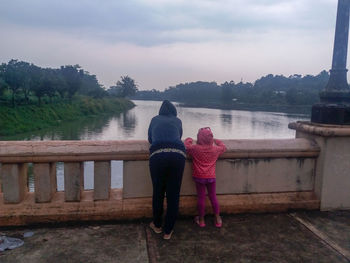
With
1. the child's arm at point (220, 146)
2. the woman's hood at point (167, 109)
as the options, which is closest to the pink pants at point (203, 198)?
the child's arm at point (220, 146)

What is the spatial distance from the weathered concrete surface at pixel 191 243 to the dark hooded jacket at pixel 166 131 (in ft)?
2.90

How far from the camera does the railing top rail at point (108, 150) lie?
3248 millimetres

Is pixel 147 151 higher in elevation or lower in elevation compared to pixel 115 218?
higher

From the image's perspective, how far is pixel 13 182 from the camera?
10.8ft

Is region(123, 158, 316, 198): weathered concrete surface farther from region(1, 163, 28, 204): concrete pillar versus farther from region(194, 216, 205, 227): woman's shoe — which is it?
region(1, 163, 28, 204): concrete pillar

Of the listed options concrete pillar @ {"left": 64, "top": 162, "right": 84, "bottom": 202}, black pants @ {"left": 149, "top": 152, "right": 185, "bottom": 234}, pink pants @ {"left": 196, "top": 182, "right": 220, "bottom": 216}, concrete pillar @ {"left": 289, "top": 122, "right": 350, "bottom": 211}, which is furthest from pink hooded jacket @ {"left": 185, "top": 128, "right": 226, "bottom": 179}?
concrete pillar @ {"left": 289, "top": 122, "right": 350, "bottom": 211}

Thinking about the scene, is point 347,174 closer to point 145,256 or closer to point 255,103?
point 145,256

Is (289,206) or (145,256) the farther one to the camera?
(289,206)

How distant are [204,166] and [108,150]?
1043 mm

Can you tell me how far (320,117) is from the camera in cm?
398


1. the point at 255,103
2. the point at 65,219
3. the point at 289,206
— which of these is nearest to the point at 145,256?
the point at 65,219

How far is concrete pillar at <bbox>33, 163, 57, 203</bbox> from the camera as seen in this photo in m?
3.32

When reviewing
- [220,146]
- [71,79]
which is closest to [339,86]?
[220,146]

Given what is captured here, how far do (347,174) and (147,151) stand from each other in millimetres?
2439
